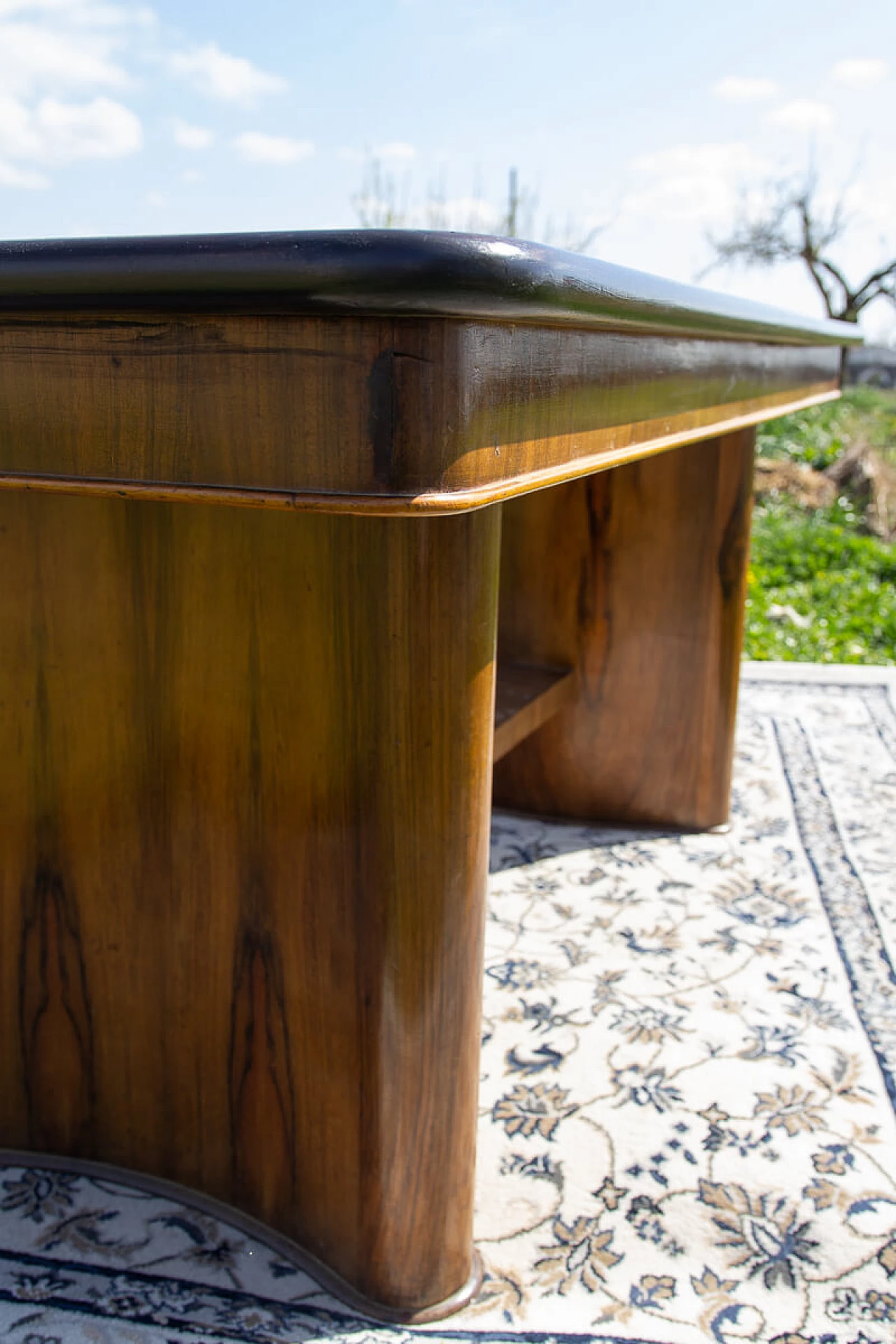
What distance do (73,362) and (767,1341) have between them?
1012 mm

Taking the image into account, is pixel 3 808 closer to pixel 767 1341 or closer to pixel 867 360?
pixel 767 1341

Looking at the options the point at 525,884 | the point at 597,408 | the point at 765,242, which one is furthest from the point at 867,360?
the point at 597,408

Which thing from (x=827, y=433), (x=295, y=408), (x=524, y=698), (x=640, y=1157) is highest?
(x=295, y=408)

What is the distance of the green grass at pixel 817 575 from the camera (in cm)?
381

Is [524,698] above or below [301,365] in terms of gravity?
below

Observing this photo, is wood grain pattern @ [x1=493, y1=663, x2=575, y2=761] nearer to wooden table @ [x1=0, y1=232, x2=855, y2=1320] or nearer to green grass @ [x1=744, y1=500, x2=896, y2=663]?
wooden table @ [x1=0, y1=232, x2=855, y2=1320]

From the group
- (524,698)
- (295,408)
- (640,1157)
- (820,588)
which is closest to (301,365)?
(295,408)

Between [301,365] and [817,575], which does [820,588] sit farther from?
[301,365]

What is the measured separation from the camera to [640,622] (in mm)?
2123

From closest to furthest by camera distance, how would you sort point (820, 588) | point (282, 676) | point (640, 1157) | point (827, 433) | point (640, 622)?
1. point (282, 676)
2. point (640, 1157)
3. point (640, 622)
4. point (820, 588)
5. point (827, 433)

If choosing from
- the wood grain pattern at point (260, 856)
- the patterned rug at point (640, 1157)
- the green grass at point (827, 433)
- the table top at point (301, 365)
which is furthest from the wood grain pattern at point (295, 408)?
the green grass at point (827, 433)

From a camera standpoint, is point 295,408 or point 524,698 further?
point 524,698

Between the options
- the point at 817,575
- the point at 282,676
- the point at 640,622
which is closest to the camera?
the point at 282,676

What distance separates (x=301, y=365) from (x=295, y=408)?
3cm
